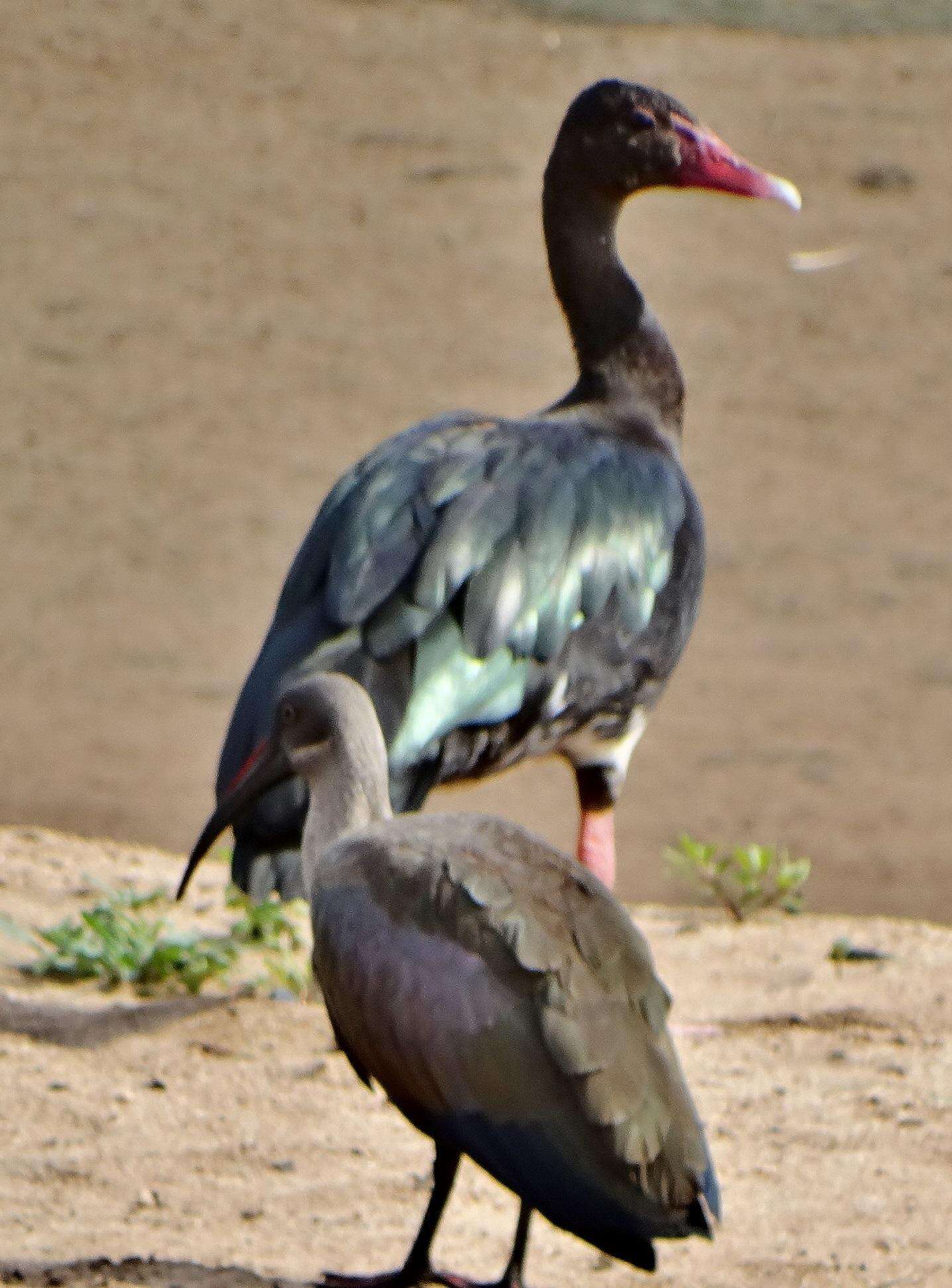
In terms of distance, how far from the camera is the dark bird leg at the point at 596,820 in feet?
17.8

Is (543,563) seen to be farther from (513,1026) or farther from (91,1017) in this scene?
(513,1026)

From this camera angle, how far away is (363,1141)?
4.20 meters

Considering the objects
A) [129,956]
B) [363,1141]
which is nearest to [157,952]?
[129,956]

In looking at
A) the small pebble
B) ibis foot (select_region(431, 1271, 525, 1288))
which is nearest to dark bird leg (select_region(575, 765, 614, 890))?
ibis foot (select_region(431, 1271, 525, 1288))

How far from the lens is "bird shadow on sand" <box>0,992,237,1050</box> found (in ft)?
15.1

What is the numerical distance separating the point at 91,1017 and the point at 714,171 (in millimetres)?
2615

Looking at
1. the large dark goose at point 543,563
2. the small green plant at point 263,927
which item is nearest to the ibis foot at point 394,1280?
the large dark goose at point 543,563

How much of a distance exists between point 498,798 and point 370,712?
3691mm

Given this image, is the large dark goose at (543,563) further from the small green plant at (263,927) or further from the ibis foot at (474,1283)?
the ibis foot at (474,1283)

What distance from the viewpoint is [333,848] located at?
3.51 metres

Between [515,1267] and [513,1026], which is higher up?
[513,1026]

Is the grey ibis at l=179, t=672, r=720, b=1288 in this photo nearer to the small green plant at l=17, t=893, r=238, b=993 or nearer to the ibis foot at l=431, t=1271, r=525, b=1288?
the ibis foot at l=431, t=1271, r=525, b=1288

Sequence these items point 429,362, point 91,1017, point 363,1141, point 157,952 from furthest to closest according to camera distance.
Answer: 1. point 429,362
2. point 157,952
3. point 91,1017
4. point 363,1141

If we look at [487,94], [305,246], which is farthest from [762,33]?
[305,246]
